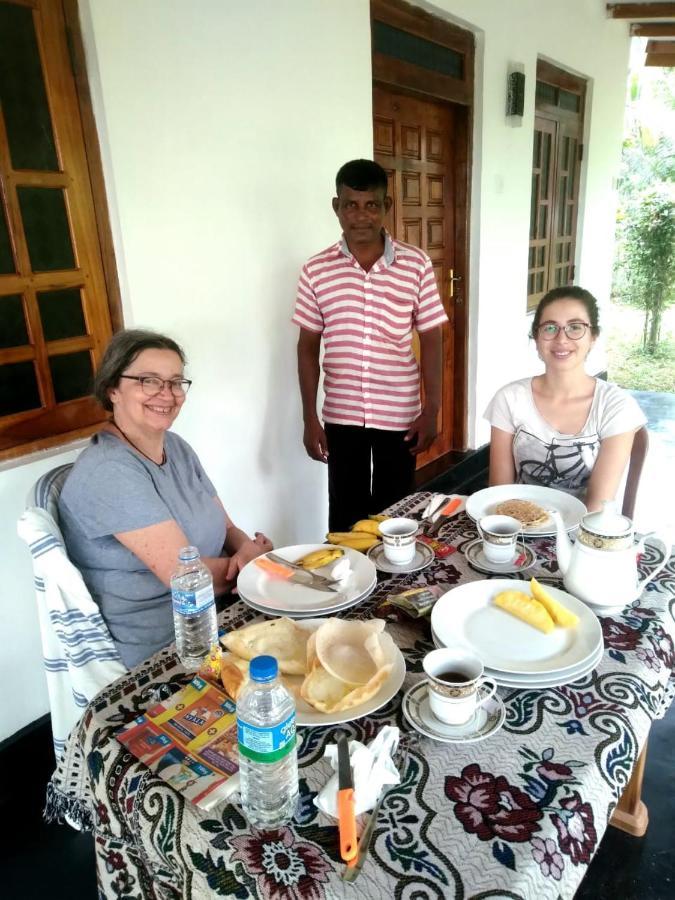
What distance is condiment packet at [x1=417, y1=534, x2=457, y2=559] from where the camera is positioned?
4.24 feet

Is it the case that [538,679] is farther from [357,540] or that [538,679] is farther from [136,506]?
[136,506]

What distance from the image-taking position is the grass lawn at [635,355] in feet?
20.0

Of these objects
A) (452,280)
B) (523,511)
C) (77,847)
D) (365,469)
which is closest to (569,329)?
(523,511)

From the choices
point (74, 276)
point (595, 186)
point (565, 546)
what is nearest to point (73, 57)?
point (74, 276)

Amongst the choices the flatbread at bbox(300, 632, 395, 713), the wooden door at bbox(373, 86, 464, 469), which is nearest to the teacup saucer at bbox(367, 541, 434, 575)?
the flatbread at bbox(300, 632, 395, 713)

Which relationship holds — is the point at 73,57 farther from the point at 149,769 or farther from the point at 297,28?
the point at 149,769

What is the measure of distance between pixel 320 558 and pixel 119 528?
400 mm

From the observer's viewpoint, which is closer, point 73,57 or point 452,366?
point 73,57

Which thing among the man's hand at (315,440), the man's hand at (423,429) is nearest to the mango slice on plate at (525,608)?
the man's hand at (423,429)

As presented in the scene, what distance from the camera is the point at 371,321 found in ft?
7.00

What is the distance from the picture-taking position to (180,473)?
1453 mm

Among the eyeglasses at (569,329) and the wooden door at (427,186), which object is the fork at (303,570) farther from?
the wooden door at (427,186)

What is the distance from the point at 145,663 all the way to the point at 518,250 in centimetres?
373

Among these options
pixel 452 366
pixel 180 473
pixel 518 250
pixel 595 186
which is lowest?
pixel 452 366
